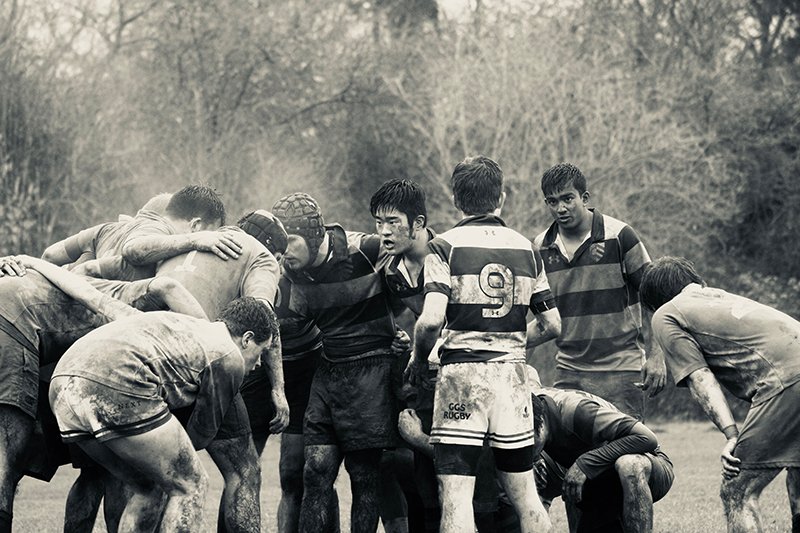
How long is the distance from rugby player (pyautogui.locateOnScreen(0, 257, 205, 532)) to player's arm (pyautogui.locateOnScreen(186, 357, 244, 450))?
1.72 ft

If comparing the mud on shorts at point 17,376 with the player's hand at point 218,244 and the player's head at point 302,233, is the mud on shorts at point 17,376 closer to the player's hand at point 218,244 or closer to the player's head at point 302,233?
the player's hand at point 218,244

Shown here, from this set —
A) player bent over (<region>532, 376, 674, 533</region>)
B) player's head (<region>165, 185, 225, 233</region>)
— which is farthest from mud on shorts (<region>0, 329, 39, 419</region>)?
player bent over (<region>532, 376, 674, 533</region>)

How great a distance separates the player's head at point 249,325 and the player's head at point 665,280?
7.04ft

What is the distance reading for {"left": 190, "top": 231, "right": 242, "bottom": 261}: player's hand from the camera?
6.33 metres

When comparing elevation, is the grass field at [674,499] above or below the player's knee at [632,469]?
below

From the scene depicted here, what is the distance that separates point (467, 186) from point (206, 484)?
6.48ft

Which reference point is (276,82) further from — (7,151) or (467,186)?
(467,186)

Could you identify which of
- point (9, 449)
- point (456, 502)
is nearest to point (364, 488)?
point (456, 502)

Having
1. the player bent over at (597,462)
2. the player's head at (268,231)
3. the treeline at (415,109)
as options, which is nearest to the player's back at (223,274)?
the player's head at (268,231)

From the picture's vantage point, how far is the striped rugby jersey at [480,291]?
5.72 m

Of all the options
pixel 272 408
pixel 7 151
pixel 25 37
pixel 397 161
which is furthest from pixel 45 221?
pixel 272 408

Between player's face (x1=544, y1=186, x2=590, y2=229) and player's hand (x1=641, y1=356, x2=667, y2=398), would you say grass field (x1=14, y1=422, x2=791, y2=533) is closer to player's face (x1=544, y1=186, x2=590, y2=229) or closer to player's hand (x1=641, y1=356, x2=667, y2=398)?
player's hand (x1=641, y1=356, x2=667, y2=398)

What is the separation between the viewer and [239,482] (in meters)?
6.41

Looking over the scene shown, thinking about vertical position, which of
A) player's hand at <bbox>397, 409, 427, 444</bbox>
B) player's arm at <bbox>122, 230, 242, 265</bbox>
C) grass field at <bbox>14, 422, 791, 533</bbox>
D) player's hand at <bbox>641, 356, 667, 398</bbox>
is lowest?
grass field at <bbox>14, 422, 791, 533</bbox>
